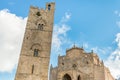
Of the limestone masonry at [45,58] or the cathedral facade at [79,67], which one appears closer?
the limestone masonry at [45,58]

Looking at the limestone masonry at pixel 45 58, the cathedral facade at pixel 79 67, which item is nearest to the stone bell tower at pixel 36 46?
the limestone masonry at pixel 45 58

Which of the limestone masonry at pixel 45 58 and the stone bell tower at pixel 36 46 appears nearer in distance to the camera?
the stone bell tower at pixel 36 46

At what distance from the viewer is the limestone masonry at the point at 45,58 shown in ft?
82.4

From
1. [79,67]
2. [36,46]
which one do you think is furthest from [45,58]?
[79,67]

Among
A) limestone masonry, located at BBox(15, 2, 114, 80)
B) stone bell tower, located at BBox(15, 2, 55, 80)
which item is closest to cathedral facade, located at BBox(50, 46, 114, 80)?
limestone masonry, located at BBox(15, 2, 114, 80)

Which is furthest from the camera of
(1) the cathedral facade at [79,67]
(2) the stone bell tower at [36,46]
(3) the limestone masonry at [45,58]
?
(1) the cathedral facade at [79,67]

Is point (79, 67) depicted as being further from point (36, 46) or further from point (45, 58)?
point (36, 46)

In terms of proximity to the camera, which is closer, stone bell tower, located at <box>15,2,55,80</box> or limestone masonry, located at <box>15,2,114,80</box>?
stone bell tower, located at <box>15,2,55,80</box>

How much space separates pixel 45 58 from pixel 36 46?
2199mm

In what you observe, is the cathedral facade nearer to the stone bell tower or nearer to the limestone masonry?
the limestone masonry

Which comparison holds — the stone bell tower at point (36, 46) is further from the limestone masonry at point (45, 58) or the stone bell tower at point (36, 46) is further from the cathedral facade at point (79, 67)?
the cathedral facade at point (79, 67)

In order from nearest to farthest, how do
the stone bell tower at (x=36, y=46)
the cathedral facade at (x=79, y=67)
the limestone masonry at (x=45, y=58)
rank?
1. the stone bell tower at (x=36, y=46)
2. the limestone masonry at (x=45, y=58)
3. the cathedral facade at (x=79, y=67)

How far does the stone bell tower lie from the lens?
81.4 feet

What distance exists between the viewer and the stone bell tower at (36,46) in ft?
81.4
